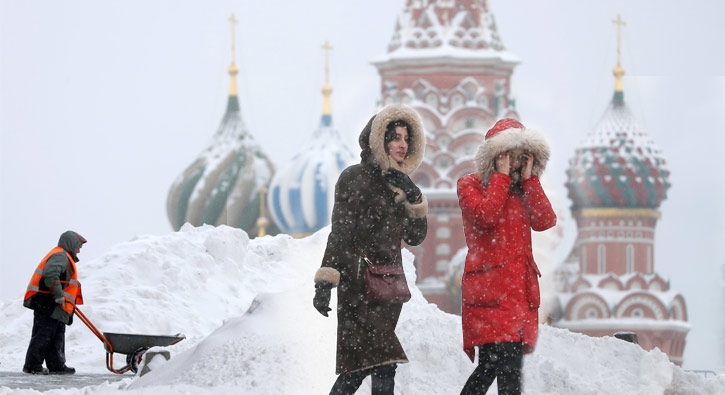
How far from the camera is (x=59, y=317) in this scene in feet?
29.8

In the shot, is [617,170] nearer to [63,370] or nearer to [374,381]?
[63,370]

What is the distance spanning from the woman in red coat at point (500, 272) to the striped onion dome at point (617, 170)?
2342 inches

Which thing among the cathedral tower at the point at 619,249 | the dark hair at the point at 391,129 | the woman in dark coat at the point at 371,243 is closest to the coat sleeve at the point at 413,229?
the woman in dark coat at the point at 371,243

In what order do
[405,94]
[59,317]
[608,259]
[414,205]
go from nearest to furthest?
[414,205] < [59,317] < [405,94] < [608,259]

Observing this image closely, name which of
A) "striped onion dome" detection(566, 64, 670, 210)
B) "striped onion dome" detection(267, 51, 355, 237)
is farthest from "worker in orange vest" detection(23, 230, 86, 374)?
"striped onion dome" detection(566, 64, 670, 210)

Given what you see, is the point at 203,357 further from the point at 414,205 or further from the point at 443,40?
the point at 443,40

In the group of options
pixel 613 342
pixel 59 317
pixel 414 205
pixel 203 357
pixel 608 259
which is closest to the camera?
pixel 414 205

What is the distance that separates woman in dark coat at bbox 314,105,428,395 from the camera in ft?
17.9

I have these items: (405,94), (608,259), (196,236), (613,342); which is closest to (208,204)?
(405,94)

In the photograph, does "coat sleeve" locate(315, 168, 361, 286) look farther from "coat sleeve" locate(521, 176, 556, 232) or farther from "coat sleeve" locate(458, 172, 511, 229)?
"coat sleeve" locate(521, 176, 556, 232)

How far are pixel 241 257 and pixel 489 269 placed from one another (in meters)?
7.01

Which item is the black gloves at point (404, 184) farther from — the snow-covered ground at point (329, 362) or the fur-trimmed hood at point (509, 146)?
the snow-covered ground at point (329, 362)

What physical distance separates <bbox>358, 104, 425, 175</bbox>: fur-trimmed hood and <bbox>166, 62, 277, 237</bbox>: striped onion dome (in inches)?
2161

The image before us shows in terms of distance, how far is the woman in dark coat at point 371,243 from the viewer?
5.46 m
